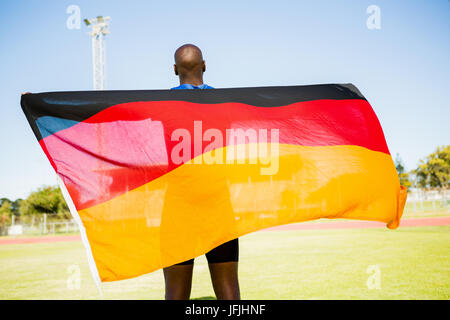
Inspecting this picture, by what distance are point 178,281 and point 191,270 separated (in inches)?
4.2

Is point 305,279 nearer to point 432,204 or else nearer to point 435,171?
point 432,204

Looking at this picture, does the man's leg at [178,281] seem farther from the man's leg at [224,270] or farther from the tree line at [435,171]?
the tree line at [435,171]

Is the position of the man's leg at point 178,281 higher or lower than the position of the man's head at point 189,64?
lower

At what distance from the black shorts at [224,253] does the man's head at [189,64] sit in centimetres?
106

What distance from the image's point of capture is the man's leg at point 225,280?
7.37ft

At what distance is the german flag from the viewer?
7.67 feet

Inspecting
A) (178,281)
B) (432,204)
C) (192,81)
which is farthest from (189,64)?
(432,204)

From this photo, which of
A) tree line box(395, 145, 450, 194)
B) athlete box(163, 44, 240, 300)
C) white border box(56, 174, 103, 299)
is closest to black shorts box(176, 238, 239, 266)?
athlete box(163, 44, 240, 300)

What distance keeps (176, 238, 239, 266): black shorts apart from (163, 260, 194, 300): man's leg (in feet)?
0.10

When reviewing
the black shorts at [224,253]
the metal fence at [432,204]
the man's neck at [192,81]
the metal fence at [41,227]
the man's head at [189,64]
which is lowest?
the metal fence at [41,227]

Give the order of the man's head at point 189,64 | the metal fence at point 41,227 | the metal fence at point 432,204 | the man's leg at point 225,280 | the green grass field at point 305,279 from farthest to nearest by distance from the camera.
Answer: the metal fence at point 41,227, the metal fence at point 432,204, the green grass field at point 305,279, the man's head at point 189,64, the man's leg at point 225,280

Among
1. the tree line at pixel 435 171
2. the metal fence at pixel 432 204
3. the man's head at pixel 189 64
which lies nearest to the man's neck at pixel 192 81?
the man's head at pixel 189 64

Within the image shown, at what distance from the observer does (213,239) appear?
Answer: 2.30m
